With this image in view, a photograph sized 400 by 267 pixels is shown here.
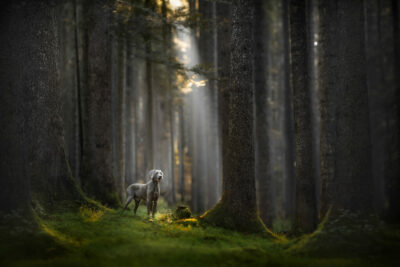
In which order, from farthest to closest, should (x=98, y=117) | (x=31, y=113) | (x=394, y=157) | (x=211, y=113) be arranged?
1. (x=211, y=113)
2. (x=98, y=117)
3. (x=394, y=157)
4. (x=31, y=113)

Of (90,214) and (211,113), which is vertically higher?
(211,113)

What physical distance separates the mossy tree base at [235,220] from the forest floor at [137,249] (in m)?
0.80

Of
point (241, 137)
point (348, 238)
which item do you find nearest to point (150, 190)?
point (241, 137)

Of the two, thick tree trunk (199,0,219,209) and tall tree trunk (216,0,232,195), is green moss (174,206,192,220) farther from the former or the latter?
thick tree trunk (199,0,219,209)

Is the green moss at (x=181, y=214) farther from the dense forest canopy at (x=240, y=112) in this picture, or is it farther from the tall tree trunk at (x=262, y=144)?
the tall tree trunk at (x=262, y=144)

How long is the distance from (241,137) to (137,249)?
4.24 meters

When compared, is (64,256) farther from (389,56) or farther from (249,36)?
(389,56)

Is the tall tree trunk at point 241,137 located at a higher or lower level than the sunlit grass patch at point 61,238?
higher

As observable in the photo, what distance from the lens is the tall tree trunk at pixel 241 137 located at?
8.76 m

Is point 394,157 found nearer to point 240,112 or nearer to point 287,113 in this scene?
point 240,112

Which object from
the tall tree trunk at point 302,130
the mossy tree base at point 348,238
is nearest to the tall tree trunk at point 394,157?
the tall tree trunk at point 302,130

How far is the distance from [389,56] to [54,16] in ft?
38.8

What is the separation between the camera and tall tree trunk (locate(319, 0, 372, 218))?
6957 millimetres

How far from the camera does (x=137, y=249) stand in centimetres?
601
